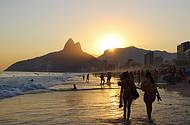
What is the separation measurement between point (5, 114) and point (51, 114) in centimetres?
246

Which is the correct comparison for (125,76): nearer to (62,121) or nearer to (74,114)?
(62,121)

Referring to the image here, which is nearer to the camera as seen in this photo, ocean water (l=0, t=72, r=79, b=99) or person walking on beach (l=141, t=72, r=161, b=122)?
person walking on beach (l=141, t=72, r=161, b=122)

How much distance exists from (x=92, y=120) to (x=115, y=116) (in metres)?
1.55

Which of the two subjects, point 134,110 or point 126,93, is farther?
point 134,110

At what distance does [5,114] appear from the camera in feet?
63.9

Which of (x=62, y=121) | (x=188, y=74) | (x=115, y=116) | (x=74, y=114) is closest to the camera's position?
(x=62, y=121)

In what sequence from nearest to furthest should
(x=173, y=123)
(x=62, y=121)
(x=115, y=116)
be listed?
(x=173, y=123)
(x=62, y=121)
(x=115, y=116)

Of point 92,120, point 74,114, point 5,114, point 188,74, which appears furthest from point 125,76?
point 188,74

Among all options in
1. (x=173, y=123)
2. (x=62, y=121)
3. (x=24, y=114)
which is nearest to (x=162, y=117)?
(x=173, y=123)

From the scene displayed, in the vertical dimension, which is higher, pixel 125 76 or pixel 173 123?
pixel 125 76

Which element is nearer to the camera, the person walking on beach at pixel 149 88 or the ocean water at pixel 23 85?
the person walking on beach at pixel 149 88

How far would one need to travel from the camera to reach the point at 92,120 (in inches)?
637

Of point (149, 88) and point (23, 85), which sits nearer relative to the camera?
point (149, 88)

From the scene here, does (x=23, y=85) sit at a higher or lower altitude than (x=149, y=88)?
higher
